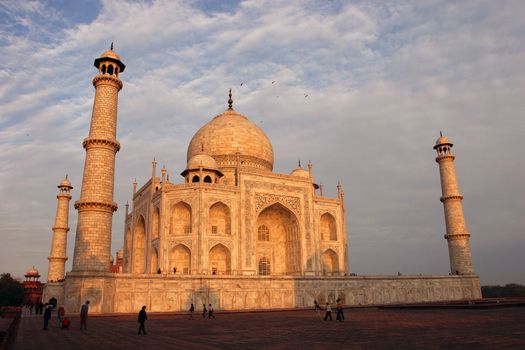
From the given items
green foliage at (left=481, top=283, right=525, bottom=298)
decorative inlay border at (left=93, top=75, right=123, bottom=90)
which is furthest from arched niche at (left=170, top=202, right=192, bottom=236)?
green foliage at (left=481, top=283, right=525, bottom=298)

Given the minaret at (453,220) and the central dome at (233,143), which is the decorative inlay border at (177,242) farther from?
the minaret at (453,220)

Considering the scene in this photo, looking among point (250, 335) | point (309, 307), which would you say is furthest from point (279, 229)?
point (250, 335)

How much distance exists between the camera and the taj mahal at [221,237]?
787 inches

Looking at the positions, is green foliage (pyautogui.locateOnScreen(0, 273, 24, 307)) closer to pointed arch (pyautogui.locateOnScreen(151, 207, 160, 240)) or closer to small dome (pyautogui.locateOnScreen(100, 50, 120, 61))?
pointed arch (pyautogui.locateOnScreen(151, 207, 160, 240))

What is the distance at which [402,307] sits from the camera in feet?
67.2

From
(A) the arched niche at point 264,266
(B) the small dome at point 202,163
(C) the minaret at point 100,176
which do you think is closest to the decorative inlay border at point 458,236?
(A) the arched niche at point 264,266

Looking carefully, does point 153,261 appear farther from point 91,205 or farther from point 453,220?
point 453,220

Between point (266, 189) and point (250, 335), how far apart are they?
20.9 meters

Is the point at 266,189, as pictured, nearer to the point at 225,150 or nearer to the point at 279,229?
the point at 279,229

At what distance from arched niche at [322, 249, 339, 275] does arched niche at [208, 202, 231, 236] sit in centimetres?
815

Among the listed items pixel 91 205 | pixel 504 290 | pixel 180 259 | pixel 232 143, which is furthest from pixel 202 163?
pixel 504 290

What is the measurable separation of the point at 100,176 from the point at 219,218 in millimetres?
10906

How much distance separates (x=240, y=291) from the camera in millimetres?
22828

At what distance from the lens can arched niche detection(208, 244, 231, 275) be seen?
28.4 m
